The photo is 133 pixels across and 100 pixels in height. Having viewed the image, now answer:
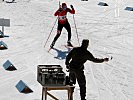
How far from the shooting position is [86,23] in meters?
23.6

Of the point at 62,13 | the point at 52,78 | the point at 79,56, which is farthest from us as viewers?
the point at 62,13

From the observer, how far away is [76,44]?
17.5 m


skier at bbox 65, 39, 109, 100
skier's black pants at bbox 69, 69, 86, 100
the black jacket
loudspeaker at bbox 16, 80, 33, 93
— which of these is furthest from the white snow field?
the black jacket

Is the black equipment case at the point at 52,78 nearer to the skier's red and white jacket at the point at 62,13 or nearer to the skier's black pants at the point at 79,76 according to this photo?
the skier's black pants at the point at 79,76

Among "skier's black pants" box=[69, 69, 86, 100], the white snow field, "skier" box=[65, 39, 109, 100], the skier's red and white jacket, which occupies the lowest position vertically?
the white snow field

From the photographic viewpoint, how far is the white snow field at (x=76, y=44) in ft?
36.2

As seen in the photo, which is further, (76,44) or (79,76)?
(76,44)

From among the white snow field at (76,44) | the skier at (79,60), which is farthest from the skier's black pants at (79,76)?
the white snow field at (76,44)

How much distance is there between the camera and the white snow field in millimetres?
11031

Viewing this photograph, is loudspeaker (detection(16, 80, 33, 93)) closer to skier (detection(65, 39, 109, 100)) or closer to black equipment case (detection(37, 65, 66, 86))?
black equipment case (detection(37, 65, 66, 86))

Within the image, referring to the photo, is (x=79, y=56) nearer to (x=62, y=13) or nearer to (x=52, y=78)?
(x=52, y=78)

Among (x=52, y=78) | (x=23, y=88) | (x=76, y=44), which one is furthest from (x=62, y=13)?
(x=52, y=78)

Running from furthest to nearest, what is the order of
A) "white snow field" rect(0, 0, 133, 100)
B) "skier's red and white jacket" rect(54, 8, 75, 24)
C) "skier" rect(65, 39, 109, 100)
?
"skier's red and white jacket" rect(54, 8, 75, 24) < "white snow field" rect(0, 0, 133, 100) < "skier" rect(65, 39, 109, 100)

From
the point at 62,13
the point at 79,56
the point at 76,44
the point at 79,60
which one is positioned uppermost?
the point at 62,13
